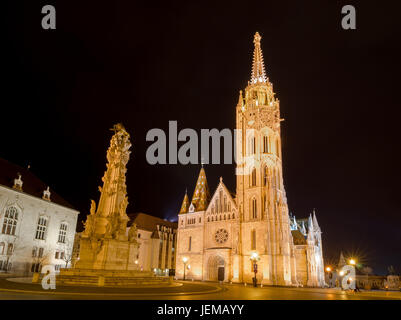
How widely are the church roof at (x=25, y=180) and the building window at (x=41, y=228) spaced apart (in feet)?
11.0

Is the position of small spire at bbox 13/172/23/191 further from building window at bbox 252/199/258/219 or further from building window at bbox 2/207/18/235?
building window at bbox 252/199/258/219

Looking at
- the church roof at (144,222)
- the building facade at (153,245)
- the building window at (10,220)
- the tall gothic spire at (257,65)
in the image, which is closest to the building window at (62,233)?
the building window at (10,220)

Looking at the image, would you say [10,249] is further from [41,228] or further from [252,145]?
[252,145]

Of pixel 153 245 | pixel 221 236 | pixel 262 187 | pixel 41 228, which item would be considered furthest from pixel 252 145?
pixel 41 228

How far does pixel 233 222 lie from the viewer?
164 ft

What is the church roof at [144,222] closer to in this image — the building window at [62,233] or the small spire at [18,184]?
the building window at [62,233]

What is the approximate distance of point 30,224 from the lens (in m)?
38.1

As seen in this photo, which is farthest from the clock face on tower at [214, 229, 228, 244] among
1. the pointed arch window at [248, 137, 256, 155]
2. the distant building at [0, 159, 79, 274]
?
the distant building at [0, 159, 79, 274]

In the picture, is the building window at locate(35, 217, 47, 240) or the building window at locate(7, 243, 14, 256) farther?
the building window at locate(35, 217, 47, 240)

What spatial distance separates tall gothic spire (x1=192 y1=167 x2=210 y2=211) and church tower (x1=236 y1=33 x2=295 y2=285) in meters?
7.97

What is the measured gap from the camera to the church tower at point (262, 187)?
144 feet

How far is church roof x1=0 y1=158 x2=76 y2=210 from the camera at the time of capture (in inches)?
1443
